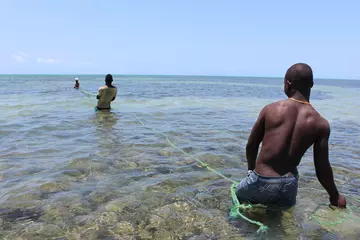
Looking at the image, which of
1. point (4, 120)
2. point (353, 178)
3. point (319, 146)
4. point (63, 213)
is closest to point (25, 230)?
point (63, 213)

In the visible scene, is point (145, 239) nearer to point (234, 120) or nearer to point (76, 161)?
point (76, 161)

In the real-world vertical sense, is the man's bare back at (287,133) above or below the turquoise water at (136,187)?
above

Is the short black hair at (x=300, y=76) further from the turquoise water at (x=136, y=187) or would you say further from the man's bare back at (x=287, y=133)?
the turquoise water at (x=136, y=187)

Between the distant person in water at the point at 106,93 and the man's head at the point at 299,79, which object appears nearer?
the man's head at the point at 299,79

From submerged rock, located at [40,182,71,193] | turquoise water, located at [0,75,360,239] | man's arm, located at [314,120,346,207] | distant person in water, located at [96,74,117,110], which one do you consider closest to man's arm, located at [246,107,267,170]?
man's arm, located at [314,120,346,207]

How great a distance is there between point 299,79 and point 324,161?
958 mm

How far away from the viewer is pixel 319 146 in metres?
3.26

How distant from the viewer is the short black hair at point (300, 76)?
3.27 m

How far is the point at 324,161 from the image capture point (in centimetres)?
333

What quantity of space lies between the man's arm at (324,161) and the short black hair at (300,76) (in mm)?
458

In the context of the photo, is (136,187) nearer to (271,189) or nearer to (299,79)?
(271,189)

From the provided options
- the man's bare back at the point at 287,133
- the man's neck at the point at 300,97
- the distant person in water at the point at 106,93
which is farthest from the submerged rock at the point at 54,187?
the distant person in water at the point at 106,93

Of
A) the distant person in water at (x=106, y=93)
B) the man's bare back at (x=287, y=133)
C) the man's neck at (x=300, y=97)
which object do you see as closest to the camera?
the man's bare back at (x=287, y=133)

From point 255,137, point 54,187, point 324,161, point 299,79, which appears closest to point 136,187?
point 54,187
